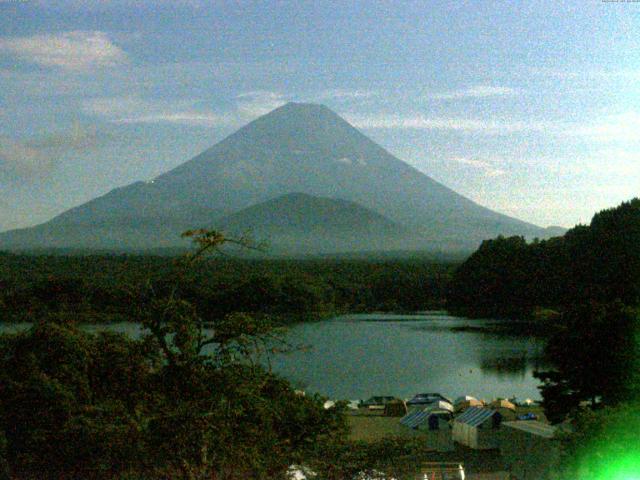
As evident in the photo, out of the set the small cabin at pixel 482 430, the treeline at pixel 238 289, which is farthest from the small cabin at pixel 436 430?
the treeline at pixel 238 289

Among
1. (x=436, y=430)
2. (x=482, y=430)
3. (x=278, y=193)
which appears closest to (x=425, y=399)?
(x=436, y=430)

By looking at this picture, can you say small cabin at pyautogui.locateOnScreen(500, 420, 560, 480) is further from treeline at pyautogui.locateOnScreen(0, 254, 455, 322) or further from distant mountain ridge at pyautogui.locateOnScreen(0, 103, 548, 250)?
distant mountain ridge at pyautogui.locateOnScreen(0, 103, 548, 250)

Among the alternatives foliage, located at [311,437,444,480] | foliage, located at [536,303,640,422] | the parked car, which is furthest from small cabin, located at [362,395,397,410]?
foliage, located at [311,437,444,480]

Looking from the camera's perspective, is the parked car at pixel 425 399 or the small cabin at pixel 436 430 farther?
the parked car at pixel 425 399

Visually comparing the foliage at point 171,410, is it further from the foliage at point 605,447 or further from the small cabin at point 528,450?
the small cabin at point 528,450

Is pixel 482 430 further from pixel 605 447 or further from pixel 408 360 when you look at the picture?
pixel 408 360
